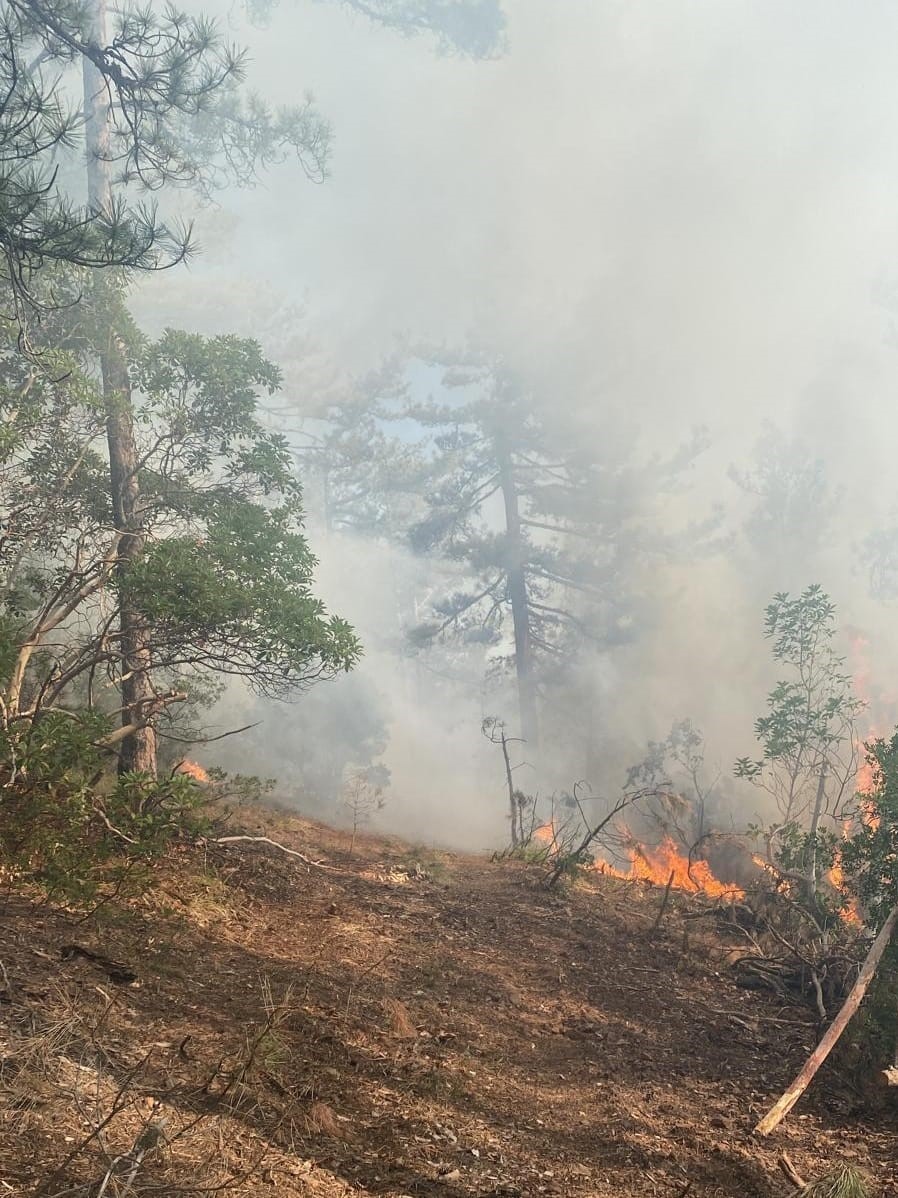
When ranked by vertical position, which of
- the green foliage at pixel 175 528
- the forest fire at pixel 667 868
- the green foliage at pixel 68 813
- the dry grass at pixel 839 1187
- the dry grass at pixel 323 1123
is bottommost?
the dry grass at pixel 323 1123

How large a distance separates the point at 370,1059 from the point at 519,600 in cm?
2397

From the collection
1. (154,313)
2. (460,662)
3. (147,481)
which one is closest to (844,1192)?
(147,481)

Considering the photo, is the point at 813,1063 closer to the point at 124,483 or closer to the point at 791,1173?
the point at 791,1173

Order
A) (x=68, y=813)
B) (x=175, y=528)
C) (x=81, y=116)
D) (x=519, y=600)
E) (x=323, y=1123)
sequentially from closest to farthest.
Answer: (x=323, y=1123)
(x=68, y=813)
(x=81, y=116)
(x=175, y=528)
(x=519, y=600)

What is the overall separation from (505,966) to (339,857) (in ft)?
15.0

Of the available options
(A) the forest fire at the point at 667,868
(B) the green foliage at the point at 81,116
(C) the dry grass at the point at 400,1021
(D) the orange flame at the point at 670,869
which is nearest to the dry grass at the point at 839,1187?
(C) the dry grass at the point at 400,1021

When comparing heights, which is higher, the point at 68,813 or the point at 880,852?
the point at 880,852

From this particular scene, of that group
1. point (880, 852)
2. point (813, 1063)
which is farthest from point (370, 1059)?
point (880, 852)

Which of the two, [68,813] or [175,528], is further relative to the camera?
[175,528]

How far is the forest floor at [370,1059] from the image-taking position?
2.96m

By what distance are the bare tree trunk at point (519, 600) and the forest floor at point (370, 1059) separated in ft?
61.3

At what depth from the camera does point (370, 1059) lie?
443cm

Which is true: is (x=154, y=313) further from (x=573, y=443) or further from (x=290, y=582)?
(x=290, y=582)

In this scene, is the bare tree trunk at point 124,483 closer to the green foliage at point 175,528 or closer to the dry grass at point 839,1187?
the green foliage at point 175,528
